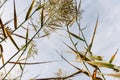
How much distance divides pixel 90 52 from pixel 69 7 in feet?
4.55

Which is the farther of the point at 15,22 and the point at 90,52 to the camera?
the point at 15,22

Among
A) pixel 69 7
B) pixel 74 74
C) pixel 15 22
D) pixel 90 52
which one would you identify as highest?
pixel 69 7

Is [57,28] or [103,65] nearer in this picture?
[103,65]

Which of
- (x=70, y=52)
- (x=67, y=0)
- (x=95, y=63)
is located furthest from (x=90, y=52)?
(x=67, y=0)

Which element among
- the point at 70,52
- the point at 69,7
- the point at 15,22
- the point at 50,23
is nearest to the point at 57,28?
the point at 50,23

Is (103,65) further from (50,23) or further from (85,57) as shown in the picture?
(50,23)

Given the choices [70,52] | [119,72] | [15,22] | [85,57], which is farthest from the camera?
[15,22]

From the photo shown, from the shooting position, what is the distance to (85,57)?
146cm

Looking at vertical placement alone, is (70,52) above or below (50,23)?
below

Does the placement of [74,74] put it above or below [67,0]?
below

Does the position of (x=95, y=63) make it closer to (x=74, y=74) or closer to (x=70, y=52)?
(x=74, y=74)

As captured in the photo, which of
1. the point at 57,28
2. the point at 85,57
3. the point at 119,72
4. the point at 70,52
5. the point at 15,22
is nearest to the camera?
the point at 119,72

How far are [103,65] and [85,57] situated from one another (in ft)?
0.76

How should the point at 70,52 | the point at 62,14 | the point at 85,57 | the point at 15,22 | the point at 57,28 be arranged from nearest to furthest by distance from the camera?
the point at 85,57 → the point at 70,52 → the point at 15,22 → the point at 62,14 → the point at 57,28
